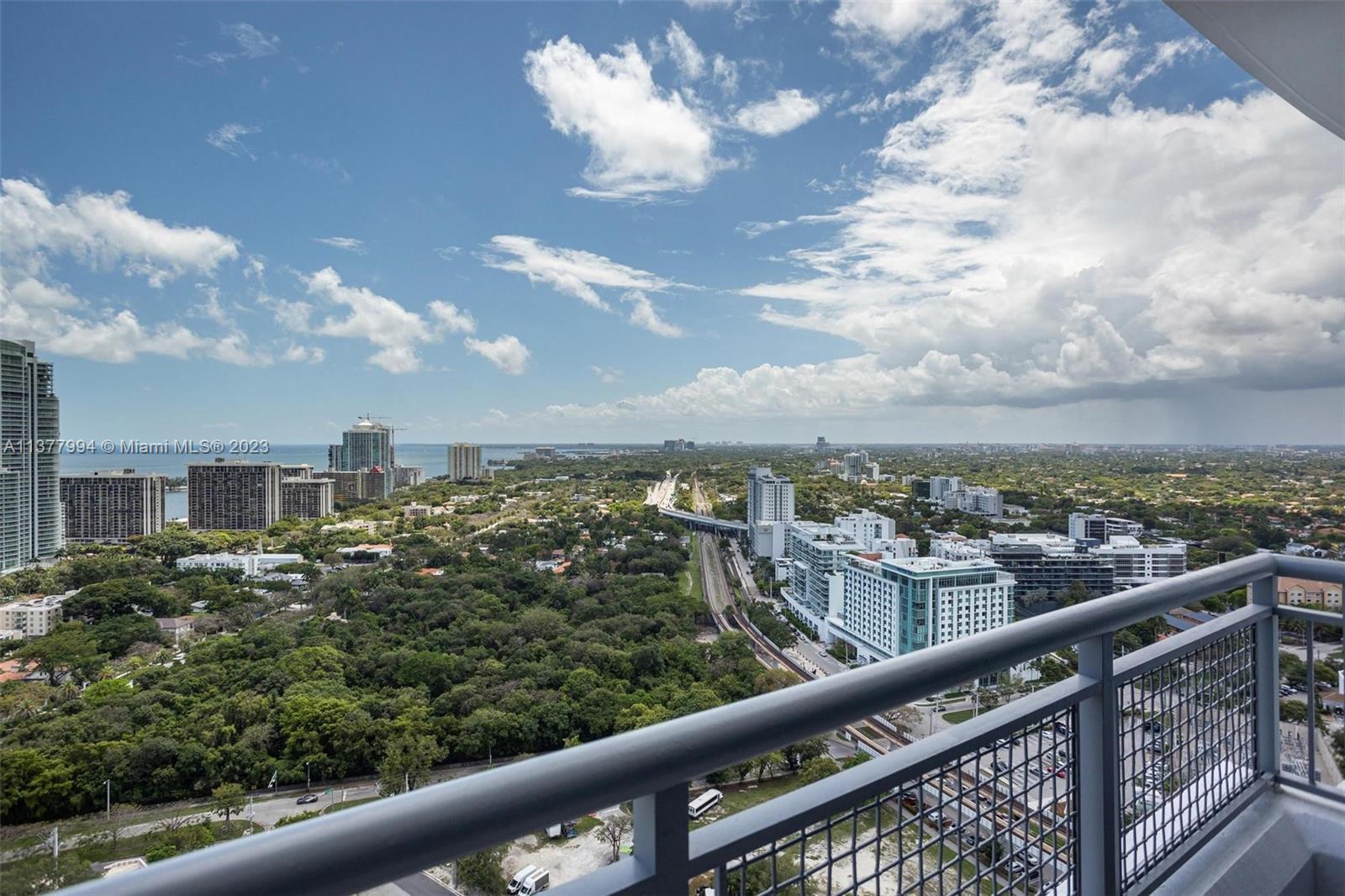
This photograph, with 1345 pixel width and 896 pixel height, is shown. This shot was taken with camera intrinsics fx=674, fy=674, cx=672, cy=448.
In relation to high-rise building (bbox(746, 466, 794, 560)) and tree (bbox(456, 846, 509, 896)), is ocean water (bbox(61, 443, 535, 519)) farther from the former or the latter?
tree (bbox(456, 846, 509, 896))

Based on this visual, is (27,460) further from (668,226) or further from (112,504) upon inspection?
(668,226)

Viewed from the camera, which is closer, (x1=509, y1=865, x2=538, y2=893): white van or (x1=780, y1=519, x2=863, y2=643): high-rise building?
(x1=509, y1=865, x2=538, y2=893): white van

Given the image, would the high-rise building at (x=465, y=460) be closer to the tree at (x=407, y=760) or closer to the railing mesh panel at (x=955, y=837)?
the tree at (x=407, y=760)

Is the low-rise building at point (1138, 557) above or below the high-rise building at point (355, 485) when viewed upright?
below

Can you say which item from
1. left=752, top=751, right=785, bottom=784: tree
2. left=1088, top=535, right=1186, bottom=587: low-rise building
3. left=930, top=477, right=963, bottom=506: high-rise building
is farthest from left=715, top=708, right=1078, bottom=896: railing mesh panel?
left=930, top=477, right=963, bottom=506: high-rise building

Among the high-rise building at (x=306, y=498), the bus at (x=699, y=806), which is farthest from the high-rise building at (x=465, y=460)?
the bus at (x=699, y=806)

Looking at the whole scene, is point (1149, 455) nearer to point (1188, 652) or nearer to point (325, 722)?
point (1188, 652)

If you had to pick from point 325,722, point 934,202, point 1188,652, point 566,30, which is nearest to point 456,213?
point 566,30

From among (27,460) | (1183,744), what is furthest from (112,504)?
(1183,744)
